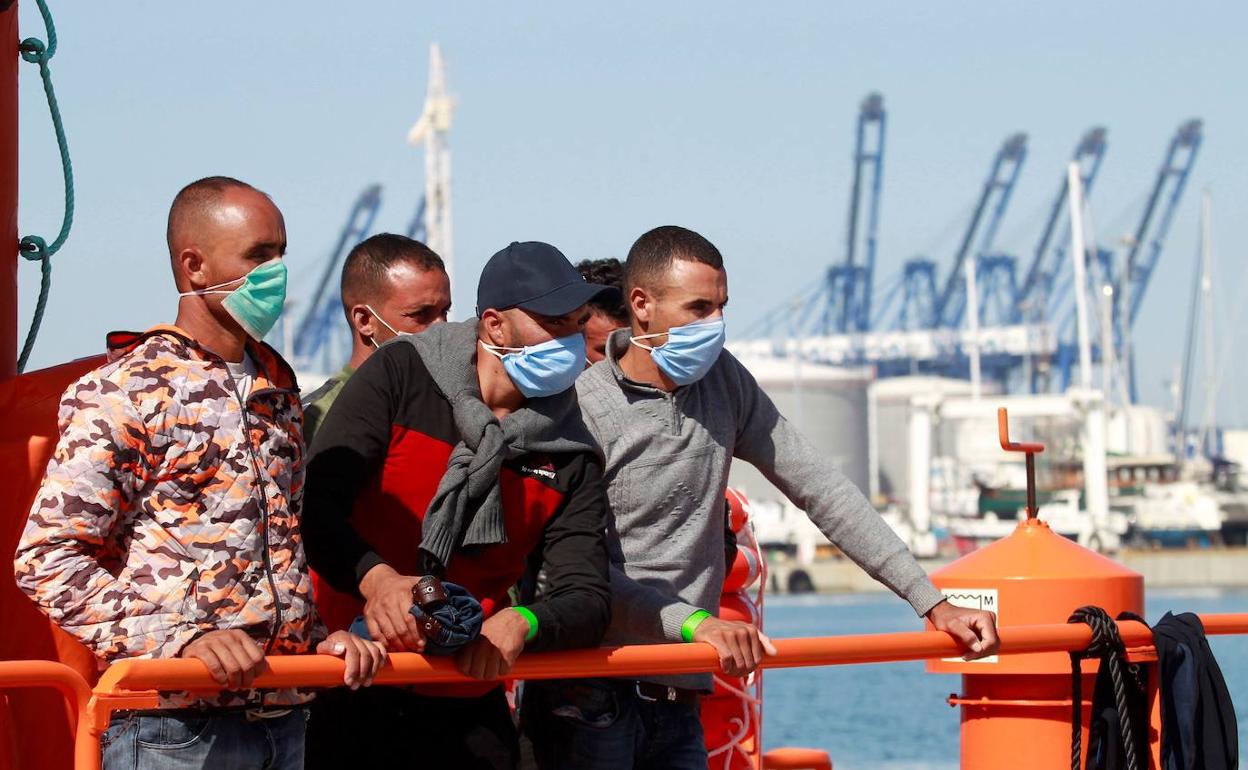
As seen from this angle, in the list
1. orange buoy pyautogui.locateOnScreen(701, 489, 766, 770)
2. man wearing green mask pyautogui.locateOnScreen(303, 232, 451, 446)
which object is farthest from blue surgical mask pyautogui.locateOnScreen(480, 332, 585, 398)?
orange buoy pyautogui.locateOnScreen(701, 489, 766, 770)

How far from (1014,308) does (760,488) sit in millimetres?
24710

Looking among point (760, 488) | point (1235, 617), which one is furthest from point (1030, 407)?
point (1235, 617)

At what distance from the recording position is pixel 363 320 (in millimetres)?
4102

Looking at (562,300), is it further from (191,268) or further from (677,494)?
(191,268)

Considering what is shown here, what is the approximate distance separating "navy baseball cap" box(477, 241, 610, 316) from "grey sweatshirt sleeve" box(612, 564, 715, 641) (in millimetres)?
510

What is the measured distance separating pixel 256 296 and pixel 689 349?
91cm

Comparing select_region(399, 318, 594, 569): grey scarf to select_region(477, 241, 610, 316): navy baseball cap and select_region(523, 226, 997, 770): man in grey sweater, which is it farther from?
select_region(523, 226, 997, 770): man in grey sweater

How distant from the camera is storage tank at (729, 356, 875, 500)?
245ft

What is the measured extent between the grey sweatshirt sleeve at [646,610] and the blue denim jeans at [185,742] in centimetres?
74

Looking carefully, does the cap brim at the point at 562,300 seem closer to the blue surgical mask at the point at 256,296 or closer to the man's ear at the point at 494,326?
the man's ear at the point at 494,326

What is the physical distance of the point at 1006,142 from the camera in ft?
297

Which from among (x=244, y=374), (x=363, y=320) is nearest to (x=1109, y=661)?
(x=363, y=320)

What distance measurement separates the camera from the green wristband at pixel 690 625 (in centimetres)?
305

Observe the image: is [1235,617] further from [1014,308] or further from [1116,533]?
[1014,308]
